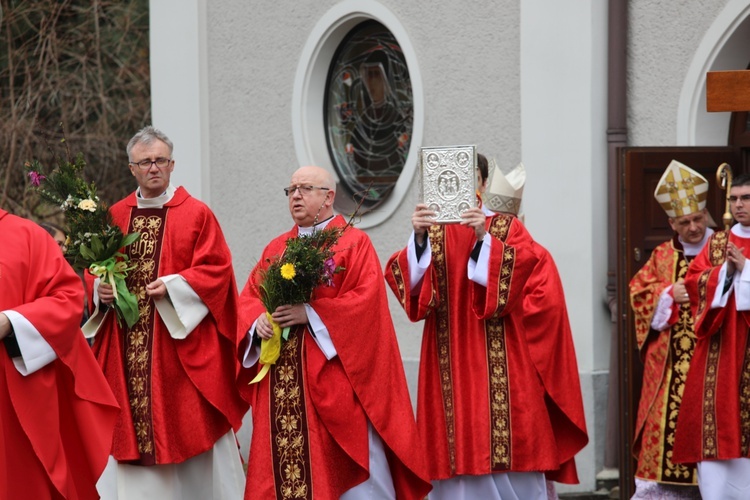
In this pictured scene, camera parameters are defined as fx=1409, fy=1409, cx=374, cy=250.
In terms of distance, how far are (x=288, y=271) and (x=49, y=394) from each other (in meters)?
1.17

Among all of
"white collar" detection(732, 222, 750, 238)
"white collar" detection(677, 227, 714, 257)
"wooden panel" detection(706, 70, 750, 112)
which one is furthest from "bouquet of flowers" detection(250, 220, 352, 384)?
"white collar" detection(677, 227, 714, 257)

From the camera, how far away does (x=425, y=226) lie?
677cm

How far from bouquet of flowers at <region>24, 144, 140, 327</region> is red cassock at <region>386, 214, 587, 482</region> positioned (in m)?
1.37

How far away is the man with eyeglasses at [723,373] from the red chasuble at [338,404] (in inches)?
68.4

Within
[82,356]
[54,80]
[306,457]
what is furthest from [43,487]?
[54,80]

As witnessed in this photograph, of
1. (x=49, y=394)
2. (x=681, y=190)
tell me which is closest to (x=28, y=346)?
(x=49, y=394)

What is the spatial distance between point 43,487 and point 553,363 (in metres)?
2.88

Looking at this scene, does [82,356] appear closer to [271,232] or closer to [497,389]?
[497,389]

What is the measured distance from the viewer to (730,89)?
6.25m

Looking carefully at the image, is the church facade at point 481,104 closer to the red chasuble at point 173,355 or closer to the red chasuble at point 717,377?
the red chasuble at point 717,377

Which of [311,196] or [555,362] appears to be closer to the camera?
[311,196]

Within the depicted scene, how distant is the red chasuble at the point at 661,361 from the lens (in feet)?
26.3

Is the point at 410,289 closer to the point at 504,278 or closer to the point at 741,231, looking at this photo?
the point at 504,278

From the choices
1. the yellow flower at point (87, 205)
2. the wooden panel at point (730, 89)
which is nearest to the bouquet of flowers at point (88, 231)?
the yellow flower at point (87, 205)
